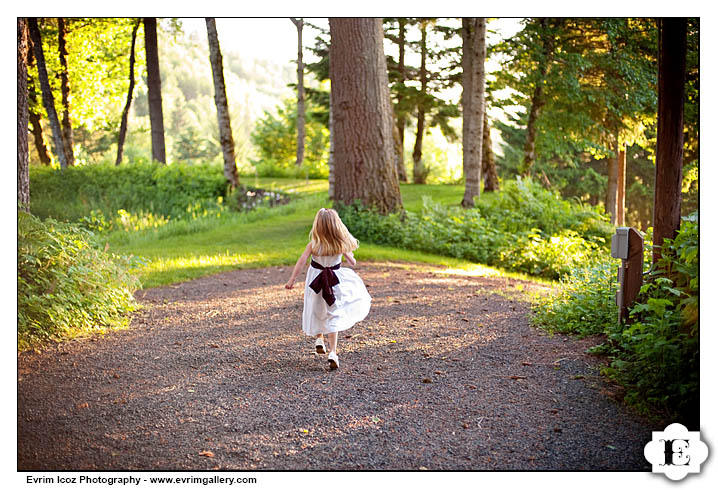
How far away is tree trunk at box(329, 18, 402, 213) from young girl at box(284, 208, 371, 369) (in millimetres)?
7331

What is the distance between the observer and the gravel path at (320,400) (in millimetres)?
3441

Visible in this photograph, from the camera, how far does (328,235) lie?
193 inches

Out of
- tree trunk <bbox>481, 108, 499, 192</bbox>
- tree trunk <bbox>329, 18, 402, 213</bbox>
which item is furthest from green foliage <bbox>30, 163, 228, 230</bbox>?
tree trunk <bbox>481, 108, 499, 192</bbox>

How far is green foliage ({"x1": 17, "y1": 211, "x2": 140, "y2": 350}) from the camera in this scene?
5.04 meters

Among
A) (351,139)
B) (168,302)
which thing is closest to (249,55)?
(351,139)

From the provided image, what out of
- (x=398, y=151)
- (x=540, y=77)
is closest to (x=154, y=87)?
(x=398, y=151)

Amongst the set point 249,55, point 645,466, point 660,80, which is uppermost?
point 249,55

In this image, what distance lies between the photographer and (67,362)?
478 centimetres

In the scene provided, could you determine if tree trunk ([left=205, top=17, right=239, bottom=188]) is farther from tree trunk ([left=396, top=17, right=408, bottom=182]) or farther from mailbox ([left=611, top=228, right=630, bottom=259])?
mailbox ([left=611, top=228, right=630, bottom=259])

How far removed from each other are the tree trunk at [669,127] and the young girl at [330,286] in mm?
2297

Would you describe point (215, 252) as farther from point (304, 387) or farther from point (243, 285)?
point (304, 387)

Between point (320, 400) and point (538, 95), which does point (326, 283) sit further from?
point (538, 95)

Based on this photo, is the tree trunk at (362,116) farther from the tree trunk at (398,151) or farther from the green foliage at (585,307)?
the tree trunk at (398,151)

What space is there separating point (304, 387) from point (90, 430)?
1.42 meters
